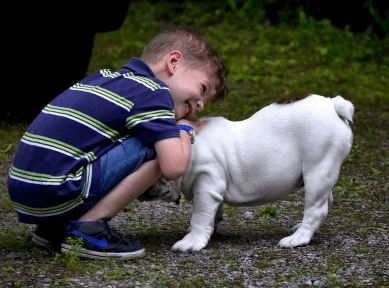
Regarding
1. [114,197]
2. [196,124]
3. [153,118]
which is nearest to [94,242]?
[114,197]

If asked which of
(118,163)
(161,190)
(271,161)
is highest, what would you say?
(118,163)

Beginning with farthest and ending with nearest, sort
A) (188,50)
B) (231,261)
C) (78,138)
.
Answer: (188,50) < (231,261) < (78,138)

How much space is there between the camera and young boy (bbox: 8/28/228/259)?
142 inches

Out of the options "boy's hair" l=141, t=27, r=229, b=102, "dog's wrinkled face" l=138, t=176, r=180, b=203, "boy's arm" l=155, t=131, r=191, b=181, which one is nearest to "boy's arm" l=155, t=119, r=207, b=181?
"boy's arm" l=155, t=131, r=191, b=181

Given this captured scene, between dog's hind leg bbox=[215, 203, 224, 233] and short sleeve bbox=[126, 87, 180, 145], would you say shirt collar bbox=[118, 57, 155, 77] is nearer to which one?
short sleeve bbox=[126, 87, 180, 145]

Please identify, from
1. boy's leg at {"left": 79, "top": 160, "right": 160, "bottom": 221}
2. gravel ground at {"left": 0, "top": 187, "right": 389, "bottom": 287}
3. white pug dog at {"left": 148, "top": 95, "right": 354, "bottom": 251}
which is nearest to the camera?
gravel ground at {"left": 0, "top": 187, "right": 389, "bottom": 287}

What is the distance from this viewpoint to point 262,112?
4094 mm

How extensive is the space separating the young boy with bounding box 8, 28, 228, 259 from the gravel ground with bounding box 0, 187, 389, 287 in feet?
0.58

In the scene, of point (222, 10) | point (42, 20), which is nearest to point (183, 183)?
point (42, 20)

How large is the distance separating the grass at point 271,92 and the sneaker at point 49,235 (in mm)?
73

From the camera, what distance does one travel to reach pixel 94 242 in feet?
12.1

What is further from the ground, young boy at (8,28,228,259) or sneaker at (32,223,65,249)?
young boy at (8,28,228,259)

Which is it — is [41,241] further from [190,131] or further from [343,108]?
[343,108]

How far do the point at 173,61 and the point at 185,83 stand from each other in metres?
0.13
